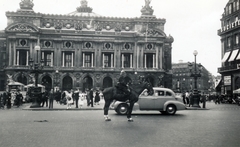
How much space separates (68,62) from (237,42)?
31.4 metres

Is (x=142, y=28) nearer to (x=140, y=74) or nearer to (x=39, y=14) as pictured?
(x=140, y=74)

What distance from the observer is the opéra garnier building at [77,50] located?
6016cm

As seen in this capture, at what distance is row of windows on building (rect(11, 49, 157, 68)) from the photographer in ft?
200

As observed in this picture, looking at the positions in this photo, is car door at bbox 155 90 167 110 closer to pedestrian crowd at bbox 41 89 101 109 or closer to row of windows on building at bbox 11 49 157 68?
pedestrian crowd at bbox 41 89 101 109

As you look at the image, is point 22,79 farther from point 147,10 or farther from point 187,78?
point 187,78

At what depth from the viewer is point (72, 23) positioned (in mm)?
65812

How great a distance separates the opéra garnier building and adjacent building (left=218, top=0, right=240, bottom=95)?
12.6 metres

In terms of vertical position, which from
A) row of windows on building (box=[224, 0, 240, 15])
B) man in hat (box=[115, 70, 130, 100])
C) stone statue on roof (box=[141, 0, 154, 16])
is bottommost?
man in hat (box=[115, 70, 130, 100])

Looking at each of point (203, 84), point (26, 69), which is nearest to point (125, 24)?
point (26, 69)

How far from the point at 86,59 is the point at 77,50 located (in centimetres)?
286

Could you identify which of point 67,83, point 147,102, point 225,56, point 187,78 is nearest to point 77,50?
point 67,83

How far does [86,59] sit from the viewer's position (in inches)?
2534

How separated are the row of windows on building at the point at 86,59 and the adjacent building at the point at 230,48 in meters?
14.7

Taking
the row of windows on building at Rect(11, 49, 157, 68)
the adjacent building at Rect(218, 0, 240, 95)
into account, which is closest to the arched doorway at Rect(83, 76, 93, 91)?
the row of windows on building at Rect(11, 49, 157, 68)
